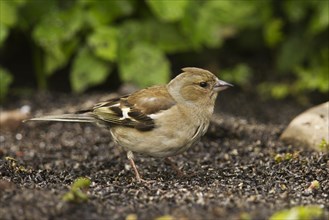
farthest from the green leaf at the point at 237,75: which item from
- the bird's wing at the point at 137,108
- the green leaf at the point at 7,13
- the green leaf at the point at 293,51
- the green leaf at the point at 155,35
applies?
the bird's wing at the point at 137,108

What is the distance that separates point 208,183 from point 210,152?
1.36m

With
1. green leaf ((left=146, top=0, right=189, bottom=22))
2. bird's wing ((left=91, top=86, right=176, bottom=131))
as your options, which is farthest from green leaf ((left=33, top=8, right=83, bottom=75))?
bird's wing ((left=91, top=86, right=176, bottom=131))

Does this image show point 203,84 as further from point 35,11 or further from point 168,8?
point 35,11

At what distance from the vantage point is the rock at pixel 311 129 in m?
6.26

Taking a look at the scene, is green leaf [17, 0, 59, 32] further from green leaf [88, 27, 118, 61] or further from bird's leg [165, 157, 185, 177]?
bird's leg [165, 157, 185, 177]

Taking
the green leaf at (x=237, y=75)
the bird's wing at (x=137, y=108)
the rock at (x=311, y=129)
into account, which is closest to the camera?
the bird's wing at (x=137, y=108)

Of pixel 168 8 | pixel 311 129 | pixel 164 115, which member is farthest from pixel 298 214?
pixel 168 8

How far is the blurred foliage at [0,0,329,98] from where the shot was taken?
8086 mm

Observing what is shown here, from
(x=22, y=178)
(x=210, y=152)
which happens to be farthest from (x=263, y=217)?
(x=210, y=152)

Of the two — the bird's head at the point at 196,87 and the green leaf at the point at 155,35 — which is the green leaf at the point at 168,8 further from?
the bird's head at the point at 196,87

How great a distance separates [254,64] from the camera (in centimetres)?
966

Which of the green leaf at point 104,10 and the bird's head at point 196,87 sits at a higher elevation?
the green leaf at point 104,10

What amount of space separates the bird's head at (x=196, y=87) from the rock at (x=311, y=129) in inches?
40.7

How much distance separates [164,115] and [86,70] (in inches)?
111
